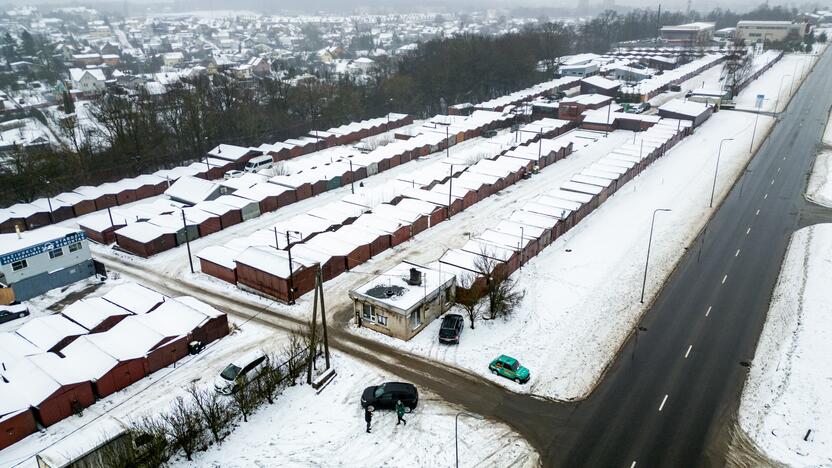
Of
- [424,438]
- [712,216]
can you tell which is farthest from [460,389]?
[712,216]

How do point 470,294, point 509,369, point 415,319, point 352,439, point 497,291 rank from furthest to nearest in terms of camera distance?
point 497,291, point 470,294, point 415,319, point 509,369, point 352,439

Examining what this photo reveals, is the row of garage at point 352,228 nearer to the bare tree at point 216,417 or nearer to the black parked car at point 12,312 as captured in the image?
the black parked car at point 12,312

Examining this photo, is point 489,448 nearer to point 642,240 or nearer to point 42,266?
point 642,240

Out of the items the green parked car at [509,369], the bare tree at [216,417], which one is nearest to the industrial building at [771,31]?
the green parked car at [509,369]

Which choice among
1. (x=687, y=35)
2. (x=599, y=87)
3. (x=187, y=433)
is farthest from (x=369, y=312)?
(x=687, y=35)

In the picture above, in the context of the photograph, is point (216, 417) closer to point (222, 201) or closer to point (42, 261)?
point (42, 261)

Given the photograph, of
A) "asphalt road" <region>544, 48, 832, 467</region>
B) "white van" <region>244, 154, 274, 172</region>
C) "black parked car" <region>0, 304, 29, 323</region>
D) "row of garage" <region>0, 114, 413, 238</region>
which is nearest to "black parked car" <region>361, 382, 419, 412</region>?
"asphalt road" <region>544, 48, 832, 467</region>
